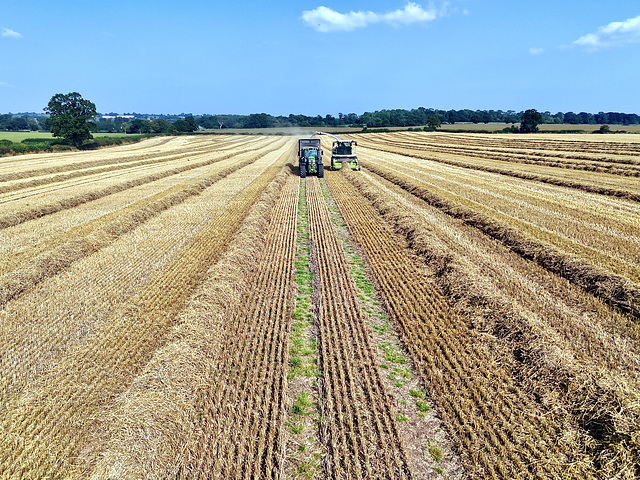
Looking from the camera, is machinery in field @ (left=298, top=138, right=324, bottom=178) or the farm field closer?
the farm field

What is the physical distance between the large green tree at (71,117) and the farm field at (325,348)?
55203 millimetres

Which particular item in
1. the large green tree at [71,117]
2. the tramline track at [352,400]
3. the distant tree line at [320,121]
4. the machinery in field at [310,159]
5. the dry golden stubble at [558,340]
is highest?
the distant tree line at [320,121]

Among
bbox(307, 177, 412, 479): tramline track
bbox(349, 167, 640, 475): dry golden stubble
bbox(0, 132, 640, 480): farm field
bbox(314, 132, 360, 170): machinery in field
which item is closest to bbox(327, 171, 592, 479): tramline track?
bbox(0, 132, 640, 480): farm field

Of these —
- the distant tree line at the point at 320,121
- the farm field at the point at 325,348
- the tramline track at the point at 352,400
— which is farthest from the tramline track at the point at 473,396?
the distant tree line at the point at 320,121

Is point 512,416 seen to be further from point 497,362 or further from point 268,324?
point 268,324

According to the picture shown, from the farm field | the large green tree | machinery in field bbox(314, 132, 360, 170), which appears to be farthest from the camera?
the large green tree

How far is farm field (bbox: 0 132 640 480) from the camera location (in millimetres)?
4844

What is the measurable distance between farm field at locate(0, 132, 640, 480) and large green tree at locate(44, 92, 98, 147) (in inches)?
2173

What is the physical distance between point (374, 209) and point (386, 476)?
573 inches

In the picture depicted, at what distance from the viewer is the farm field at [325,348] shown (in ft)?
15.9

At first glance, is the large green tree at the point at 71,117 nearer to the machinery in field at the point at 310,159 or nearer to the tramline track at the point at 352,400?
the machinery in field at the point at 310,159

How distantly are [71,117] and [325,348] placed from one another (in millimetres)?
71259

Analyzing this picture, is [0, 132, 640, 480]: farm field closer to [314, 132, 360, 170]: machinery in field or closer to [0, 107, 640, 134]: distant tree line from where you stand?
[314, 132, 360, 170]: machinery in field

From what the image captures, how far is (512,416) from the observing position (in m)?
5.36
